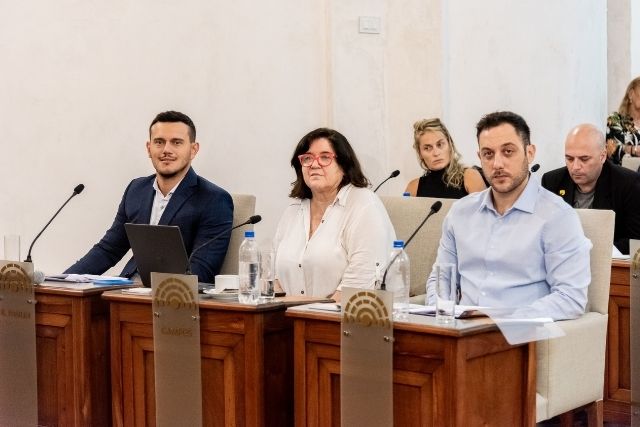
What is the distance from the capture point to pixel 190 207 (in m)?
4.41

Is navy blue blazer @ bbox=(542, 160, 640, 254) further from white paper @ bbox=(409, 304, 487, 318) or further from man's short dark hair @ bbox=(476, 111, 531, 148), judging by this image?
white paper @ bbox=(409, 304, 487, 318)

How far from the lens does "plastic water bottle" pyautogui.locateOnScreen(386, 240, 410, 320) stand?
2957 millimetres

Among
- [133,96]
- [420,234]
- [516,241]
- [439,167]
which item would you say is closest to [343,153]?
[420,234]

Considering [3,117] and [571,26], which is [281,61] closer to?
[3,117]

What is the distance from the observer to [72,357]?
3.78 m

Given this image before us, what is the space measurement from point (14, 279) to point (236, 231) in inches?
39.1

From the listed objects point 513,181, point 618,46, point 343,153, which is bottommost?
point 513,181

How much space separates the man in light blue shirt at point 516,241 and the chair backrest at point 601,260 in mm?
83

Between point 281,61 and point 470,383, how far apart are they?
11.8 ft

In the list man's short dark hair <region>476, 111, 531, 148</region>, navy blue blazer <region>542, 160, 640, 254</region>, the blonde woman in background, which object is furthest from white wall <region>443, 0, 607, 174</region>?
man's short dark hair <region>476, 111, 531, 148</region>

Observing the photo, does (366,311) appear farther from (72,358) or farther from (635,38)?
(635,38)

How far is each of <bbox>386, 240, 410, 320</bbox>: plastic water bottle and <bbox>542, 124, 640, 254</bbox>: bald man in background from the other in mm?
1557

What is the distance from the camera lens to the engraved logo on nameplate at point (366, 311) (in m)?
2.84

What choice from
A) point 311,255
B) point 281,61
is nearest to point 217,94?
point 281,61
